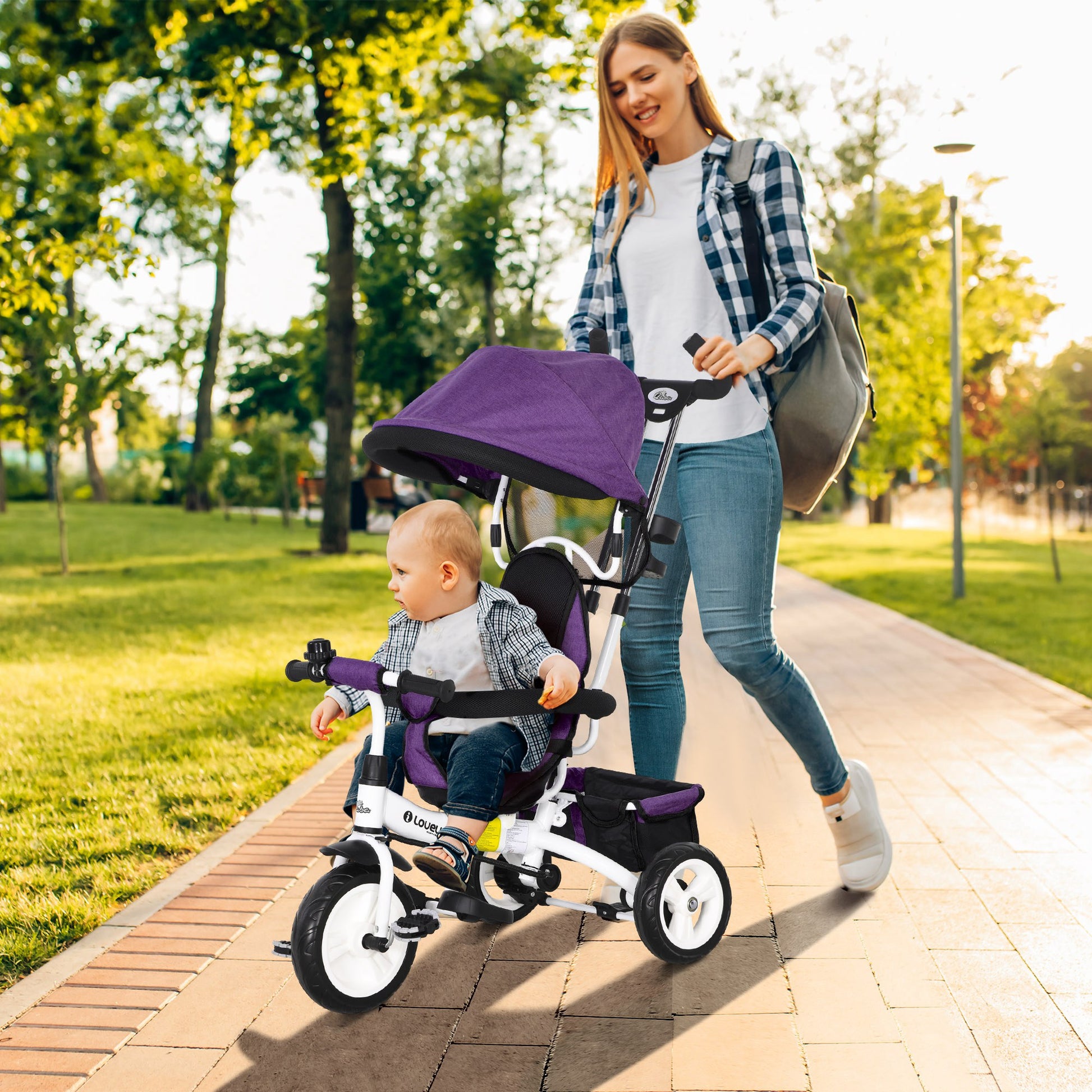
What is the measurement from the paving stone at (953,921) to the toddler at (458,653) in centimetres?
126

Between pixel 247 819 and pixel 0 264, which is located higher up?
pixel 0 264

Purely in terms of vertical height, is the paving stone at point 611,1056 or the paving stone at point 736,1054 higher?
the paving stone at point 736,1054

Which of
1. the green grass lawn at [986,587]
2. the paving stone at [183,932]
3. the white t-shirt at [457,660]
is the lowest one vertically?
the paving stone at [183,932]

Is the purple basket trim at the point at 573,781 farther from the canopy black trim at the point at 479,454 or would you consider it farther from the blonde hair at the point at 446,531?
the canopy black trim at the point at 479,454

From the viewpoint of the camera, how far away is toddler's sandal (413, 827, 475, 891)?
9.24 ft

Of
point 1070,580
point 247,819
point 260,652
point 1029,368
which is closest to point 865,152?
point 1029,368

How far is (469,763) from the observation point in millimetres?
2988

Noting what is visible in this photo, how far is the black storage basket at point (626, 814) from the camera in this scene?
3182 mm

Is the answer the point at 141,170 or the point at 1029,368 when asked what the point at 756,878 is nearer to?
the point at 141,170

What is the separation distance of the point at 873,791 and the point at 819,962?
2.39ft

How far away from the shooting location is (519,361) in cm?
310

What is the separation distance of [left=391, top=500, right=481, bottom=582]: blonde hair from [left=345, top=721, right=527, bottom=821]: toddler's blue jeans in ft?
1.38

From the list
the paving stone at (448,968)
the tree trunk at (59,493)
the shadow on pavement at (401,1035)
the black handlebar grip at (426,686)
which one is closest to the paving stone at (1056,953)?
the shadow on pavement at (401,1035)

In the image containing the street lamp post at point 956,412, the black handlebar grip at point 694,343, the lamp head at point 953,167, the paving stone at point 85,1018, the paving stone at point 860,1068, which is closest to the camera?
the paving stone at point 860,1068
